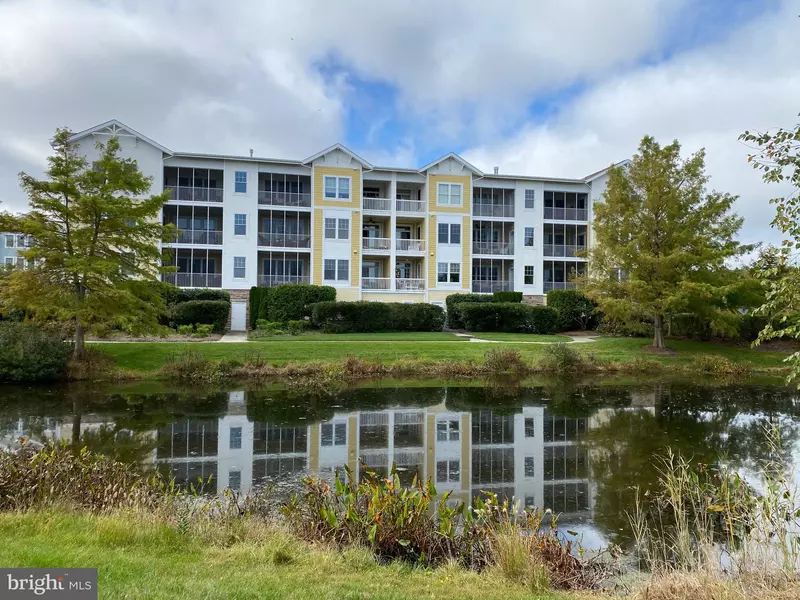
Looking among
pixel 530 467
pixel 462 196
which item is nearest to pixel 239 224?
pixel 462 196

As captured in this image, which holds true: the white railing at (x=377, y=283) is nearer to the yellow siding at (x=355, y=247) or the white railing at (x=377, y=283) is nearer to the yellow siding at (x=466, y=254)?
the yellow siding at (x=355, y=247)

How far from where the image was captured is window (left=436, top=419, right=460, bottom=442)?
1245cm

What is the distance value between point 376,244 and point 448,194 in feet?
22.4

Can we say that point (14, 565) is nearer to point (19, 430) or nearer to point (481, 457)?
point (481, 457)

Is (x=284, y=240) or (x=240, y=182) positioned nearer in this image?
(x=240, y=182)

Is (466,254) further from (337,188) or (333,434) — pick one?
(333,434)

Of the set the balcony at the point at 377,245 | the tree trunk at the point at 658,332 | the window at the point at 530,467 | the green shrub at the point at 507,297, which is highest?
the balcony at the point at 377,245

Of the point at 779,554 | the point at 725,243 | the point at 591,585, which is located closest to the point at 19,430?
the point at 591,585

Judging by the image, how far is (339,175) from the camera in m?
41.5

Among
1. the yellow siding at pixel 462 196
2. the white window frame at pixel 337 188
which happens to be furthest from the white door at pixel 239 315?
the yellow siding at pixel 462 196

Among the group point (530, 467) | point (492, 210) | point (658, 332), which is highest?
point (492, 210)

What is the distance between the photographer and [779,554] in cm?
557

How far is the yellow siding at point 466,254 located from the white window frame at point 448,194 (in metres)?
1.60

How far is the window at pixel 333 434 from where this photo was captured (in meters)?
11.9
